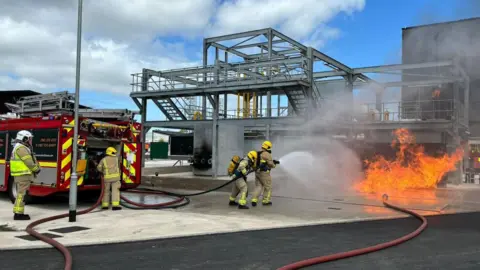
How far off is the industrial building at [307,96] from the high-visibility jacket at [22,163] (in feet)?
28.3

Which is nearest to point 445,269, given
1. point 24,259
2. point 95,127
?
point 24,259

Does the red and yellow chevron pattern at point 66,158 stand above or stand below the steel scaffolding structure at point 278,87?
below

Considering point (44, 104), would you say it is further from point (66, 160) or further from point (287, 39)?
point (287, 39)

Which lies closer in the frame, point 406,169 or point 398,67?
point 406,169

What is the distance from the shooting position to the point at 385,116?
18250 mm

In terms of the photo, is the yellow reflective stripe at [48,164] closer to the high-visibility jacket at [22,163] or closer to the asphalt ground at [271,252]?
the high-visibility jacket at [22,163]

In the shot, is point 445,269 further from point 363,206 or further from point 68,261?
point 363,206

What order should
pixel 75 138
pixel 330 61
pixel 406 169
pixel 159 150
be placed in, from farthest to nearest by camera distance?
pixel 159 150 < pixel 330 61 < pixel 406 169 < pixel 75 138

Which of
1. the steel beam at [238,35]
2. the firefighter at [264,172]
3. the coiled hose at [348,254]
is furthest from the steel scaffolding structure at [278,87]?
the coiled hose at [348,254]

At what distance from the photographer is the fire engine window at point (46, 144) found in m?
9.40

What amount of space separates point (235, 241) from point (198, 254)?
971 mm

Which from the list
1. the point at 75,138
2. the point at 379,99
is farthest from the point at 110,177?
the point at 379,99

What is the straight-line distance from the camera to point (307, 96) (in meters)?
14.6

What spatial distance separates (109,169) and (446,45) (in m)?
10.2
